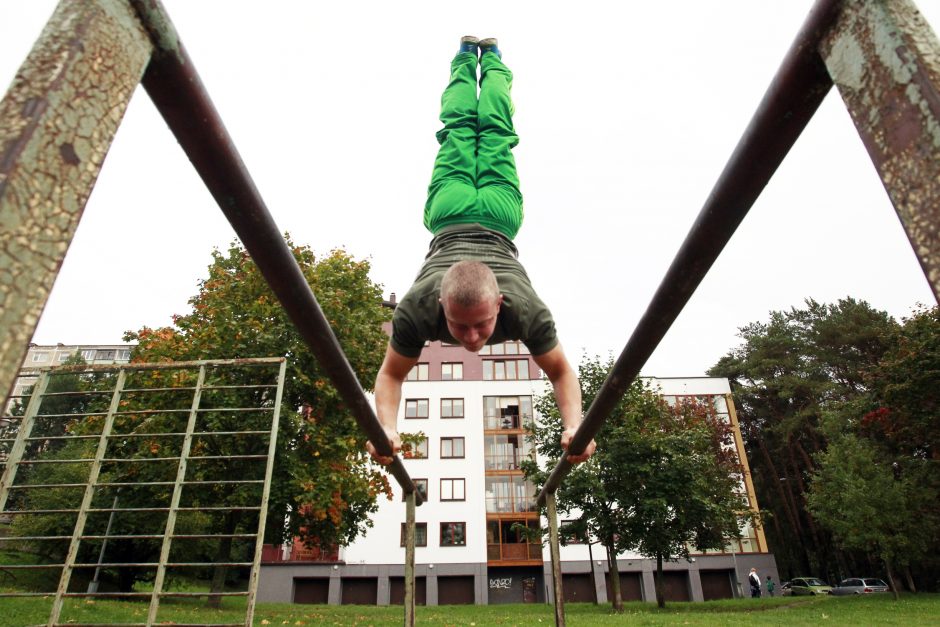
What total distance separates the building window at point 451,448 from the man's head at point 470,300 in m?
30.6

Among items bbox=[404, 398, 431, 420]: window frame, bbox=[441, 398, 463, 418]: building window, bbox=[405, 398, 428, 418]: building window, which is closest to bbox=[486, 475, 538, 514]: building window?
bbox=[441, 398, 463, 418]: building window

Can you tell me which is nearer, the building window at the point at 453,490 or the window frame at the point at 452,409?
the building window at the point at 453,490

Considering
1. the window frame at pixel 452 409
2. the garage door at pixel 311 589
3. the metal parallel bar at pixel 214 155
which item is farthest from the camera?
the window frame at pixel 452 409

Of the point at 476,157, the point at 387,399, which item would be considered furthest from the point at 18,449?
the point at 476,157

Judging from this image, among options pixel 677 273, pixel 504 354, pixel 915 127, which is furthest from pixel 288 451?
pixel 504 354

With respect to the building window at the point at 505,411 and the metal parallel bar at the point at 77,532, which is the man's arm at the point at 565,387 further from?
the building window at the point at 505,411

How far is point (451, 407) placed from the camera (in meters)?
34.0

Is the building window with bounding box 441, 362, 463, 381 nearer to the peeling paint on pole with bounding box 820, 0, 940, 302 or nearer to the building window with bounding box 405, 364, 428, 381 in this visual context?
the building window with bounding box 405, 364, 428, 381

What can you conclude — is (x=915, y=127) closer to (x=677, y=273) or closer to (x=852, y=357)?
(x=677, y=273)

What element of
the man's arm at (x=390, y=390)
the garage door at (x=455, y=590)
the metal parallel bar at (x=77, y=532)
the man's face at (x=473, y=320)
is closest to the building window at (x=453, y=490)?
the garage door at (x=455, y=590)

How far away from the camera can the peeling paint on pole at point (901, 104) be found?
917 mm

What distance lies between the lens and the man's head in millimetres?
2828

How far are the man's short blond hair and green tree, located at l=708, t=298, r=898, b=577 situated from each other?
3353 cm

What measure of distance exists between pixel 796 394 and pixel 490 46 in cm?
3826
